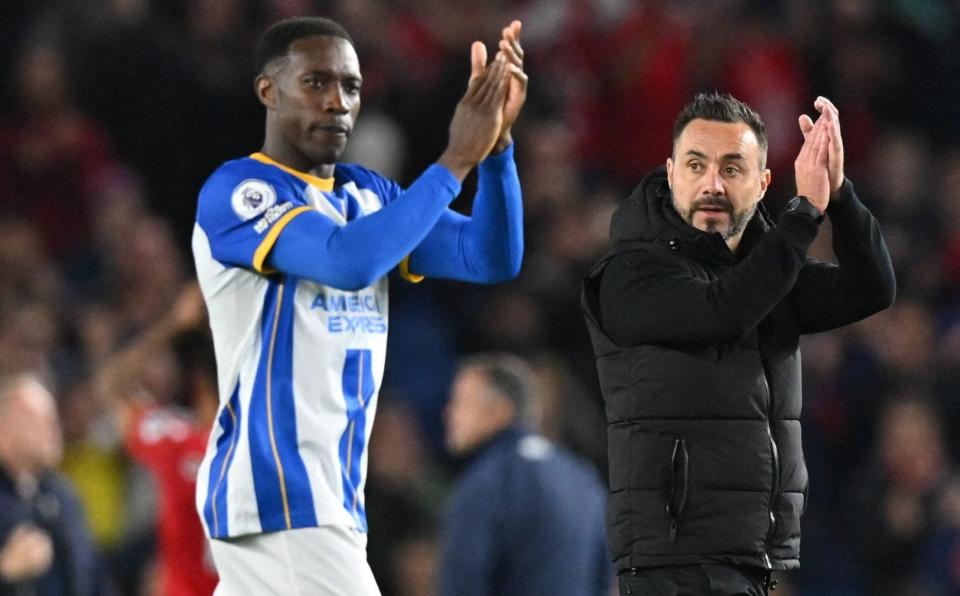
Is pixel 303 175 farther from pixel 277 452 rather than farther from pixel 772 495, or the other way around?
pixel 772 495

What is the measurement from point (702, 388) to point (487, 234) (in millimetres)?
946

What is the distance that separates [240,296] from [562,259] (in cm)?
551

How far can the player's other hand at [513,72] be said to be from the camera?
4.50 metres

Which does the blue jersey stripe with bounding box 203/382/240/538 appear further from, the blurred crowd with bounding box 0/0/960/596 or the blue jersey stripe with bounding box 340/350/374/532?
the blurred crowd with bounding box 0/0/960/596

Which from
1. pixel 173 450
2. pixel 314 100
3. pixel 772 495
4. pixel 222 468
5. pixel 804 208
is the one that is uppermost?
pixel 314 100

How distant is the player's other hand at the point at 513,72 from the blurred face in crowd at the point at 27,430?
3.65 meters

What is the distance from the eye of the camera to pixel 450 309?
10062 mm

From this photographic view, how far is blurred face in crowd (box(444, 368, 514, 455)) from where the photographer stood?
284 inches

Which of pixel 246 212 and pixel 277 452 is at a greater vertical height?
pixel 246 212

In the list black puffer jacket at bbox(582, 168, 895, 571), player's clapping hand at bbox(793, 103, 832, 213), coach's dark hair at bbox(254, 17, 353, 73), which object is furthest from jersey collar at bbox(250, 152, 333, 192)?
player's clapping hand at bbox(793, 103, 832, 213)

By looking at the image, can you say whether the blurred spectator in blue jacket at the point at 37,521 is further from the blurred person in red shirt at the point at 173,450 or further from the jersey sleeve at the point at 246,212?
the jersey sleeve at the point at 246,212

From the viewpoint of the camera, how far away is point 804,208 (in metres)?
4.12

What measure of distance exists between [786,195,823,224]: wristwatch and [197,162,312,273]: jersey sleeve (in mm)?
1213

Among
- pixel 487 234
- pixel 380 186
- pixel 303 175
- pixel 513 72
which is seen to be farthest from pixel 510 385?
pixel 513 72
